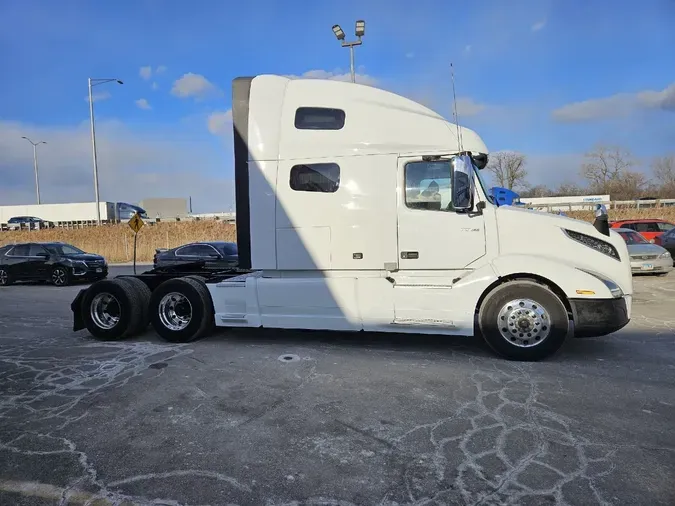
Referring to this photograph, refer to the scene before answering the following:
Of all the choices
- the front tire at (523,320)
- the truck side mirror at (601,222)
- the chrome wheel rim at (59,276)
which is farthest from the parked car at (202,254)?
the truck side mirror at (601,222)

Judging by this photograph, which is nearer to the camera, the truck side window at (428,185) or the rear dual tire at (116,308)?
the truck side window at (428,185)

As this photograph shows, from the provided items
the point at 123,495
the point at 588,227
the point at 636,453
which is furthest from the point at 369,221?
the point at 123,495

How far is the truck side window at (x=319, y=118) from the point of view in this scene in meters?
6.17

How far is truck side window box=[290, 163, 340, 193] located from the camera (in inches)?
242

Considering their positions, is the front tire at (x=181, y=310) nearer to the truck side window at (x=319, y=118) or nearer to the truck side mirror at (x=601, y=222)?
the truck side window at (x=319, y=118)

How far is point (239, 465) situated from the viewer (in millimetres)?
3252

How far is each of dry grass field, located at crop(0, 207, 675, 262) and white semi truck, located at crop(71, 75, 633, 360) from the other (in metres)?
→ 25.6

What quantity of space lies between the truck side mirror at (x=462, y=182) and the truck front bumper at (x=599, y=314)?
1687 mm

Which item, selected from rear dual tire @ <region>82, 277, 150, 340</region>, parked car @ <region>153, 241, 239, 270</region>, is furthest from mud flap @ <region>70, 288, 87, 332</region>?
parked car @ <region>153, 241, 239, 270</region>

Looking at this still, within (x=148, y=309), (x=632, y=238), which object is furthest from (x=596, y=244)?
(x=632, y=238)

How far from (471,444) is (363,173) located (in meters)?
3.64

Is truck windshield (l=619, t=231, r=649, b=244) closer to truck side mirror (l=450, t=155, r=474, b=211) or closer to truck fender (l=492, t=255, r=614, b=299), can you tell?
truck fender (l=492, t=255, r=614, b=299)

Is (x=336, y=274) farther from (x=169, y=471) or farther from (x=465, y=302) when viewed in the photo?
(x=169, y=471)

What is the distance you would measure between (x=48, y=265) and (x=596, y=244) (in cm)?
1758
